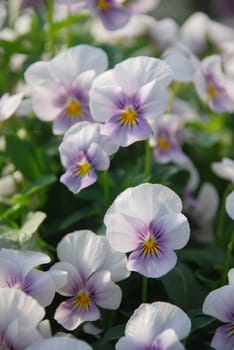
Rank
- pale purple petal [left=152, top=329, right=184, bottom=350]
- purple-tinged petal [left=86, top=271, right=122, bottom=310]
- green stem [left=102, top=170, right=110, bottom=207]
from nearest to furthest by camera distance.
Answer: pale purple petal [left=152, top=329, right=184, bottom=350], purple-tinged petal [left=86, top=271, right=122, bottom=310], green stem [left=102, top=170, right=110, bottom=207]

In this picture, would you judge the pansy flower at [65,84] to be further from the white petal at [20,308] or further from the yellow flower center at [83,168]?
the white petal at [20,308]

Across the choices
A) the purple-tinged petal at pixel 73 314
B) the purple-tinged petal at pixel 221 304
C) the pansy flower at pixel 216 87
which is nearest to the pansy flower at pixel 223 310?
the purple-tinged petal at pixel 221 304

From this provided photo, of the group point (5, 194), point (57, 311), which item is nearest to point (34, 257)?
point (57, 311)

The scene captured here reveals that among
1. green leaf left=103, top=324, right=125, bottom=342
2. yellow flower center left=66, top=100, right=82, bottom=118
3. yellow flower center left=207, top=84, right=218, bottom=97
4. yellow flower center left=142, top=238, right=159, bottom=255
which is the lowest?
green leaf left=103, top=324, right=125, bottom=342

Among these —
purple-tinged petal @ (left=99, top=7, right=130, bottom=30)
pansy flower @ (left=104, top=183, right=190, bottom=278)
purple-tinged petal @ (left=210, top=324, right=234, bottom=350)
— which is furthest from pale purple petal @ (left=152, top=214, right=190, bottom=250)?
purple-tinged petal @ (left=99, top=7, right=130, bottom=30)

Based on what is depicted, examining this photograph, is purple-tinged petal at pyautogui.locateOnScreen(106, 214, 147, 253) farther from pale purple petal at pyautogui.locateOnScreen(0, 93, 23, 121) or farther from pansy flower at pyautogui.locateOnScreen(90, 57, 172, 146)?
pale purple petal at pyautogui.locateOnScreen(0, 93, 23, 121)

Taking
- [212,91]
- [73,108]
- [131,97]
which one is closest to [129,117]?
[131,97]

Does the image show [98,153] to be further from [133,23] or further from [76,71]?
[133,23]
